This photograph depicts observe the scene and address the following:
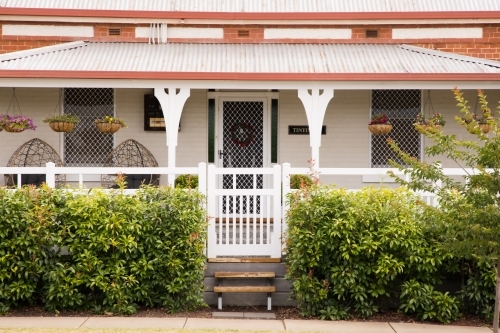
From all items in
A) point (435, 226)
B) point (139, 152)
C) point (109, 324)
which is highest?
point (139, 152)

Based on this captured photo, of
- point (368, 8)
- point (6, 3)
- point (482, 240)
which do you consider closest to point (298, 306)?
point (482, 240)

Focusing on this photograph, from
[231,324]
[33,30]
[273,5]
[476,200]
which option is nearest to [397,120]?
[273,5]

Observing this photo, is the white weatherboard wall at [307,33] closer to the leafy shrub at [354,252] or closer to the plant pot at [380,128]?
the plant pot at [380,128]

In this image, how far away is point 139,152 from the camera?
13.6m

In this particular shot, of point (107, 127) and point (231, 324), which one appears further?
point (107, 127)

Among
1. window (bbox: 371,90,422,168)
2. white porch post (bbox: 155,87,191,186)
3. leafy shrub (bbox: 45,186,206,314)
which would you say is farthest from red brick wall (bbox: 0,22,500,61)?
leafy shrub (bbox: 45,186,206,314)

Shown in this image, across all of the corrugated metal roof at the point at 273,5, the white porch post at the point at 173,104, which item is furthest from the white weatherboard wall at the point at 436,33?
the white porch post at the point at 173,104

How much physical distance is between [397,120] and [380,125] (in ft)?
4.58

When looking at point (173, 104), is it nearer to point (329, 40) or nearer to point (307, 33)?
point (307, 33)

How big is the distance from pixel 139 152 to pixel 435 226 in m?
6.99

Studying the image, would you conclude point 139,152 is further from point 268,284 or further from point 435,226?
point 435,226

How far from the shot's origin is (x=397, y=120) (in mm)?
13906

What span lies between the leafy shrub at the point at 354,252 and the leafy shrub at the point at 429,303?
19cm

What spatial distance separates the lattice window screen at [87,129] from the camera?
13.8 meters
